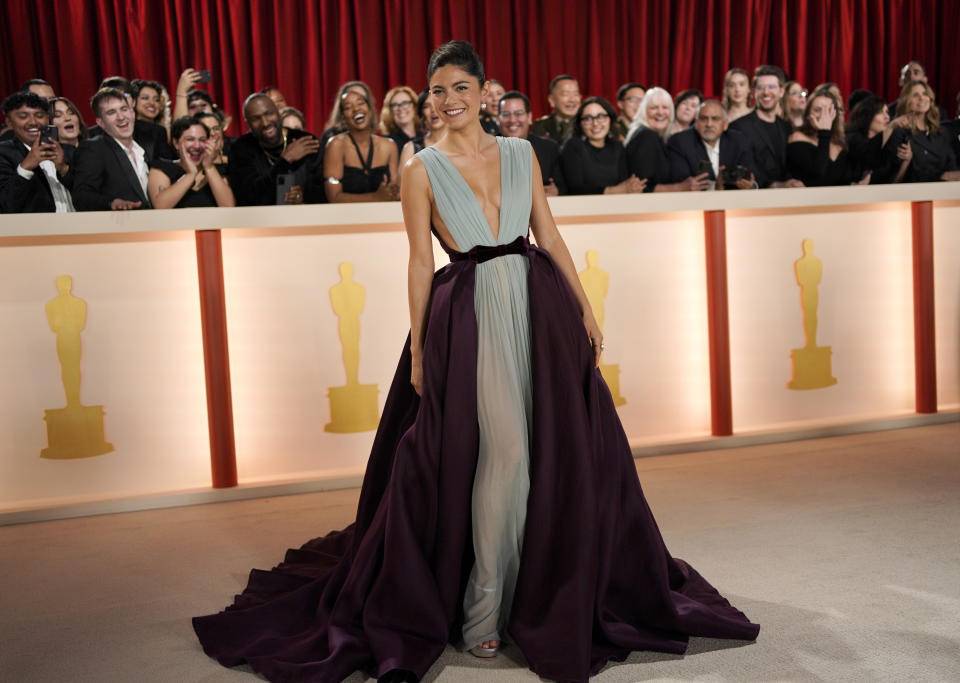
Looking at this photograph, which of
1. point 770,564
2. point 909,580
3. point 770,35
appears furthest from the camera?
point 770,35

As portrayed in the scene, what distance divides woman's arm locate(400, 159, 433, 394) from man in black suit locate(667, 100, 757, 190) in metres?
2.97

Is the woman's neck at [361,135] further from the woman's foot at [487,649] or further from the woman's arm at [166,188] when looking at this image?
the woman's foot at [487,649]

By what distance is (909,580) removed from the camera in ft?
9.81

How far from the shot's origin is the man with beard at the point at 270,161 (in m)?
4.83

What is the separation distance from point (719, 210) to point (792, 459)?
117 cm

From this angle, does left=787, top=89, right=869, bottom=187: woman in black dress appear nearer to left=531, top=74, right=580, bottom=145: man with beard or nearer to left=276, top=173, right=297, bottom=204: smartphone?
left=531, top=74, right=580, bottom=145: man with beard

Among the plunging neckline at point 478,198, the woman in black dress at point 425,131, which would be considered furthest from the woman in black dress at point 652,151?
the plunging neckline at point 478,198

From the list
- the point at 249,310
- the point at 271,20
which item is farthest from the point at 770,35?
the point at 249,310

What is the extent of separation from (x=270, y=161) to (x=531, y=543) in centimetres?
294

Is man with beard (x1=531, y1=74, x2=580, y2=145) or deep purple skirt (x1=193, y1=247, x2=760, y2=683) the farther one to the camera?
man with beard (x1=531, y1=74, x2=580, y2=145)

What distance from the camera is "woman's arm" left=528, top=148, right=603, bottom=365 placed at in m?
2.74

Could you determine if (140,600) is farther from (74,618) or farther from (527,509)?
(527,509)

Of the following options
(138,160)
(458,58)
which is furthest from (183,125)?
(458,58)

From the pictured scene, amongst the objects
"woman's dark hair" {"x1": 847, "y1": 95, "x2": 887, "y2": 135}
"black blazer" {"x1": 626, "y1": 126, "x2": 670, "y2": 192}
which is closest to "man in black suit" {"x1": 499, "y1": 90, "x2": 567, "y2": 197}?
"black blazer" {"x1": 626, "y1": 126, "x2": 670, "y2": 192}
